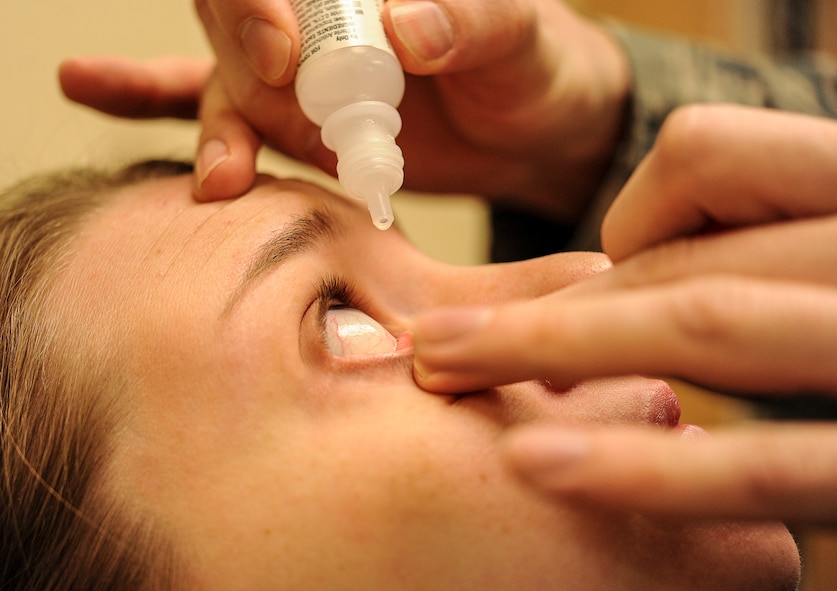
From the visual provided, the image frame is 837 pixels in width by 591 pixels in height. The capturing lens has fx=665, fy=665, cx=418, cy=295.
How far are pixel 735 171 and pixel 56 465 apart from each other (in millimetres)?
584

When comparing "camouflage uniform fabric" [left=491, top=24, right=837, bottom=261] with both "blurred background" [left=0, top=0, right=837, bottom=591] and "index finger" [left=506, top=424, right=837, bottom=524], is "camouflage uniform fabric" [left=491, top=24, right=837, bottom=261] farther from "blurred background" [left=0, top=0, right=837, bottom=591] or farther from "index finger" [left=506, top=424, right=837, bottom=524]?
"index finger" [left=506, top=424, right=837, bottom=524]

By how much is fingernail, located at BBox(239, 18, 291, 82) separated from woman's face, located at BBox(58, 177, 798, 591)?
14 cm

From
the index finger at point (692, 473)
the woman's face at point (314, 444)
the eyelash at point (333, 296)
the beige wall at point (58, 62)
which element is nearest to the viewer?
the index finger at point (692, 473)

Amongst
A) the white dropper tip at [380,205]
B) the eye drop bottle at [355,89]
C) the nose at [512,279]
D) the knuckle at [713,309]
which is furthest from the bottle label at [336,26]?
the knuckle at [713,309]

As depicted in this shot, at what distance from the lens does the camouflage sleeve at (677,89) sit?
1.07 metres

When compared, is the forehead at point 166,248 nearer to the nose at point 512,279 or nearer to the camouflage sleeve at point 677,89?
the nose at point 512,279

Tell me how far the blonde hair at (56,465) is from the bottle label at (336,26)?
316mm

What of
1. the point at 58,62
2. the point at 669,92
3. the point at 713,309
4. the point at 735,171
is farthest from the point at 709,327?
the point at 58,62

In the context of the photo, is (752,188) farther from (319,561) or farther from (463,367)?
(319,561)

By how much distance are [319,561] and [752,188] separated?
0.41 meters

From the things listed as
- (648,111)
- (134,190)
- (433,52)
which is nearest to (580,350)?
(433,52)

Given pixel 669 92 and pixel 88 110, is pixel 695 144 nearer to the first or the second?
pixel 669 92

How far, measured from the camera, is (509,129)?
0.97 m

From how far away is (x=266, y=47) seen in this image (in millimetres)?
639
